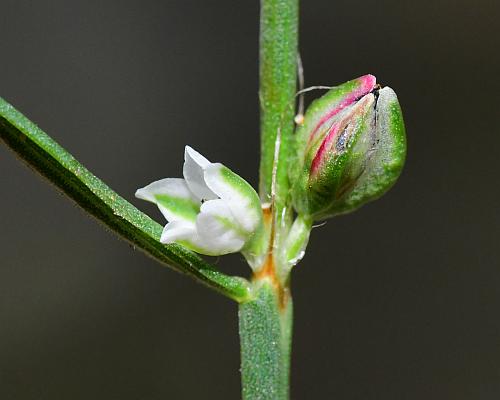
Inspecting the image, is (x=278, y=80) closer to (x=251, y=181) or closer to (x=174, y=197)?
(x=174, y=197)

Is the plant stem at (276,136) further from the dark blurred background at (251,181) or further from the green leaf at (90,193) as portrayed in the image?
the dark blurred background at (251,181)

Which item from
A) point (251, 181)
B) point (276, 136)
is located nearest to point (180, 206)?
point (276, 136)

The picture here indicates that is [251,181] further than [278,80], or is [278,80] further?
[251,181]

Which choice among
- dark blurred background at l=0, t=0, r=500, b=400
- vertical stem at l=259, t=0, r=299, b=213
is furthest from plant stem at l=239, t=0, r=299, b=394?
dark blurred background at l=0, t=0, r=500, b=400

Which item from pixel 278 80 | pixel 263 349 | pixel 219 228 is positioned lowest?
pixel 263 349

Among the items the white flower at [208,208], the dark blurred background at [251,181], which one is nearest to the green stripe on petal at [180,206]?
the white flower at [208,208]

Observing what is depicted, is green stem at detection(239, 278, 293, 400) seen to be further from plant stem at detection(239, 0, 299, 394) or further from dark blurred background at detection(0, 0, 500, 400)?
dark blurred background at detection(0, 0, 500, 400)

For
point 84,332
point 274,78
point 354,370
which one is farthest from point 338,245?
point 274,78

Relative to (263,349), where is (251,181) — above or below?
above

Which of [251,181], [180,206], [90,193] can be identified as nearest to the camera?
[90,193]
